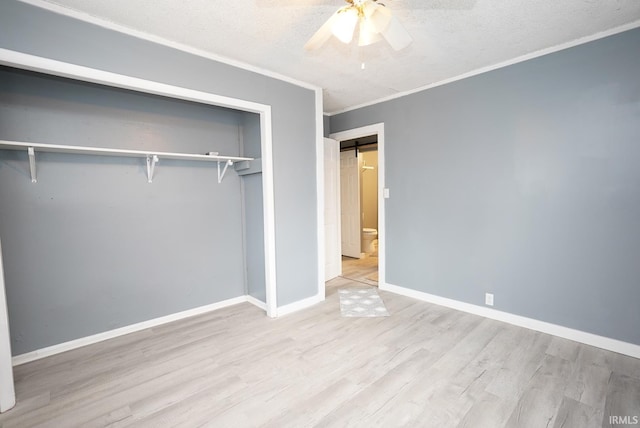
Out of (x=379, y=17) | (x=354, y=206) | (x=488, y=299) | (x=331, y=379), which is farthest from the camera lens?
(x=354, y=206)

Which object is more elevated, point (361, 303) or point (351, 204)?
point (351, 204)

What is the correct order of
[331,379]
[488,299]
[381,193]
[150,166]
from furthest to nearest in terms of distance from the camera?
[381,193]
[488,299]
[150,166]
[331,379]

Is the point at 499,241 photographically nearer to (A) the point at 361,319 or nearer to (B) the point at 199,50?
(A) the point at 361,319

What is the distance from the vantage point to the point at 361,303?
3.46 metres

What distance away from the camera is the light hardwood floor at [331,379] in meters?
1.73

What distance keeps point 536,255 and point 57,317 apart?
425 centimetres

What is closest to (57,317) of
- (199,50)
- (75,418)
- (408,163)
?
(75,418)

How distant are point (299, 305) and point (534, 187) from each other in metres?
2.64

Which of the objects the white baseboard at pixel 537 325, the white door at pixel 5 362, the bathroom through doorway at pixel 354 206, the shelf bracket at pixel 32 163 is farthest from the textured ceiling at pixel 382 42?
the bathroom through doorway at pixel 354 206

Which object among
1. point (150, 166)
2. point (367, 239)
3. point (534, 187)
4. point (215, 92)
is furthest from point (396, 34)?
point (367, 239)

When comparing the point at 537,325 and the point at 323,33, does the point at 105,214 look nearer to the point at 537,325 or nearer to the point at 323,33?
the point at 323,33

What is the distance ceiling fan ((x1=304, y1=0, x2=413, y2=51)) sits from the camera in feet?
5.24

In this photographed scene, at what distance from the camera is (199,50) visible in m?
2.47

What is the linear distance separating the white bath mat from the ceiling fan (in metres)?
2.55
